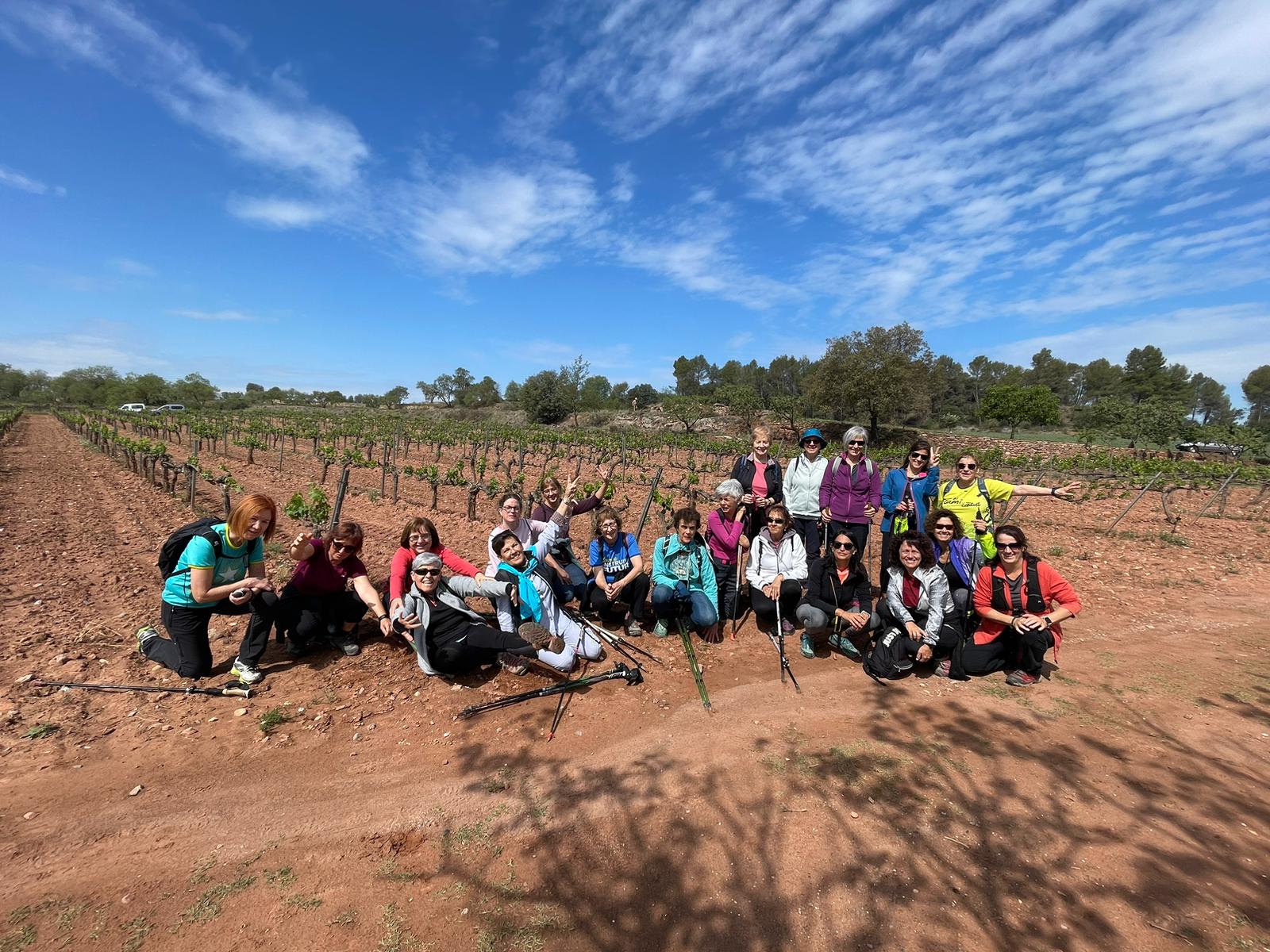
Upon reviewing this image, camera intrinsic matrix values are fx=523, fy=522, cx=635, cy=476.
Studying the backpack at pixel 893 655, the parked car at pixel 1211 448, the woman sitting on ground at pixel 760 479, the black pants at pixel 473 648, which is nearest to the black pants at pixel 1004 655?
the backpack at pixel 893 655

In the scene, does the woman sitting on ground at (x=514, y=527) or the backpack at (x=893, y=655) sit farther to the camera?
the woman sitting on ground at (x=514, y=527)

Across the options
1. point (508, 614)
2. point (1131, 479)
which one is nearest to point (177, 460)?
point (508, 614)

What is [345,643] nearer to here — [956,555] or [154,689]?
[154,689]

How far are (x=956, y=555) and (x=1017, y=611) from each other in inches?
25.2

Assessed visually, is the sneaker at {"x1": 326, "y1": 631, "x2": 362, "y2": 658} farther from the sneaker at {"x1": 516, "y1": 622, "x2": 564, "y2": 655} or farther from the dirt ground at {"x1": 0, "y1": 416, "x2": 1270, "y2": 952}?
the sneaker at {"x1": 516, "y1": 622, "x2": 564, "y2": 655}

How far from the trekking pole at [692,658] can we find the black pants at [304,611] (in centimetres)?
280

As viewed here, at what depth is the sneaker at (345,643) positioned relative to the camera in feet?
14.2

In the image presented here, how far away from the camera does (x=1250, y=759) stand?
3176 mm

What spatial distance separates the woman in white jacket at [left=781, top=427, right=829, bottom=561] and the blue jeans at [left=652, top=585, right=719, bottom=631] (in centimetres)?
111

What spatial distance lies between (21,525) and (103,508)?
4.94 ft

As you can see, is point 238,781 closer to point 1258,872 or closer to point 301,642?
point 301,642

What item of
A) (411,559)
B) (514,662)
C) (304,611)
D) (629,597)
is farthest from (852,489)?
(304,611)

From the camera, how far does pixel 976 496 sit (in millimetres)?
4688

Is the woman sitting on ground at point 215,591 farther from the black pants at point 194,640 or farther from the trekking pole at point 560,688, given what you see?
the trekking pole at point 560,688
